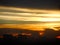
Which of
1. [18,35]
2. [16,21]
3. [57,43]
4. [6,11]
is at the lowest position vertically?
[57,43]

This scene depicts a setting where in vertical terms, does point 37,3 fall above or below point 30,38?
above

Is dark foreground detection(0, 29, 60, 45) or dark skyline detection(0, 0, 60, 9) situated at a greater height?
dark skyline detection(0, 0, 60, 9)

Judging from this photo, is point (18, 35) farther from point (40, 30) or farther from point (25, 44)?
point (40, 30)

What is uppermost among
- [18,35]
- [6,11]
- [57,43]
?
[6,11]

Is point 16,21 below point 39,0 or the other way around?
below

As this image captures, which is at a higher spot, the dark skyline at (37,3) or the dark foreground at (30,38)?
the dark skyline at (37,3)

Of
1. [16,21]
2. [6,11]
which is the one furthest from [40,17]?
[6,11]

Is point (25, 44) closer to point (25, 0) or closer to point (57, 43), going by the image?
point (57, 43)

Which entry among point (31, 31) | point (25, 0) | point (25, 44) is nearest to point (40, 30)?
point (31, 31)

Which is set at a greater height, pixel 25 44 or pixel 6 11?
pixel 6 11

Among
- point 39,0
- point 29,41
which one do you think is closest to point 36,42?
point 29,41
